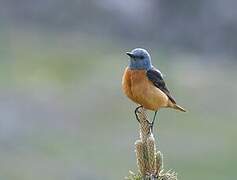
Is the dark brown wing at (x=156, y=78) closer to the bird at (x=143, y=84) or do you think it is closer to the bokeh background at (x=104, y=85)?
the bird at (x=143, y=84)

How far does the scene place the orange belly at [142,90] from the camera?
471cm

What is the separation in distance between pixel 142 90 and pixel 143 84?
0.13ft

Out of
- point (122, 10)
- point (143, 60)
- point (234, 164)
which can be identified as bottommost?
point (143, 60)

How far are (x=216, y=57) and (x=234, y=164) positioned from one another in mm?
8099

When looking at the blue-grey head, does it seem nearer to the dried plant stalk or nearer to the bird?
the bird

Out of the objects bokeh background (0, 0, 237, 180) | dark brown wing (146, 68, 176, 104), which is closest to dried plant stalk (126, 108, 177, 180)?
dark brown wing (146, 68, 176, 104)

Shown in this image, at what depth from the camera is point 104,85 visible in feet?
55.1

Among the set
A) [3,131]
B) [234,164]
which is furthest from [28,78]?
[234,164]

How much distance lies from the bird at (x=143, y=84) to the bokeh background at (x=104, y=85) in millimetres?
7083

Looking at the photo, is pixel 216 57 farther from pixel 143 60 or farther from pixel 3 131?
pixel 143 60

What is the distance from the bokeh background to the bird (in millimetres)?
7083

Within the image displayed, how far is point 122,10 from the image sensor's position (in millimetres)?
22328

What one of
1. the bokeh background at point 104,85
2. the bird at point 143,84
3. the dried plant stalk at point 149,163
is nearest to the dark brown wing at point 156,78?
the bird at point 143,84

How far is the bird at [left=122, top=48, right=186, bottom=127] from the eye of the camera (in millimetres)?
4664
